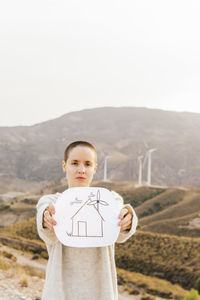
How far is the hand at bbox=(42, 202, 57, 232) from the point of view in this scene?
266 cm

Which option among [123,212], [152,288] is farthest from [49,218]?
[152,288]

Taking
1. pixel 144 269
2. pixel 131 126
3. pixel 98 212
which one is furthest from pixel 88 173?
pixel 131 126

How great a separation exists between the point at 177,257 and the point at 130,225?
2723 centimetres

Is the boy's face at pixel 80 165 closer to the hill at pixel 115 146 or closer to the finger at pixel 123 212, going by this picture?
the finger at pixel 123 212

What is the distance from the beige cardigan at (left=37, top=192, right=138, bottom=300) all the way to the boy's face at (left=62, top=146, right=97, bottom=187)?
0.41 meters

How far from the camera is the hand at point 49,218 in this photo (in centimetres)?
266

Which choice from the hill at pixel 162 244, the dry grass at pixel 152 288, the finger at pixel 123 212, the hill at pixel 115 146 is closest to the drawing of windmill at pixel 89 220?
the finger at pixel 123 212

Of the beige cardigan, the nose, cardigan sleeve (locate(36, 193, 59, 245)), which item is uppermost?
the nose

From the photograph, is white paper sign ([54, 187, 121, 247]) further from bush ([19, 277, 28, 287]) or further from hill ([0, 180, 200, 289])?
hill ([0, 180, 200, 289])

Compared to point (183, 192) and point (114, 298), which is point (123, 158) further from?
point (114, 298)

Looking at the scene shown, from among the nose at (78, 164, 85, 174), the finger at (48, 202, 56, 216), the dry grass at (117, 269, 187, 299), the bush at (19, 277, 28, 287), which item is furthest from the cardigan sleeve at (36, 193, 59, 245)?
the dry grass at (117, 269, 187, 299)

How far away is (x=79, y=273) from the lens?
2.66 meters

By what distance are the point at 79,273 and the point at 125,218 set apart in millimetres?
612

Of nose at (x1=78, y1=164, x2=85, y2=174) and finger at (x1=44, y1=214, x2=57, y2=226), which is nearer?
finger at (x1=44, y1=214, x2=57, y2=226)
